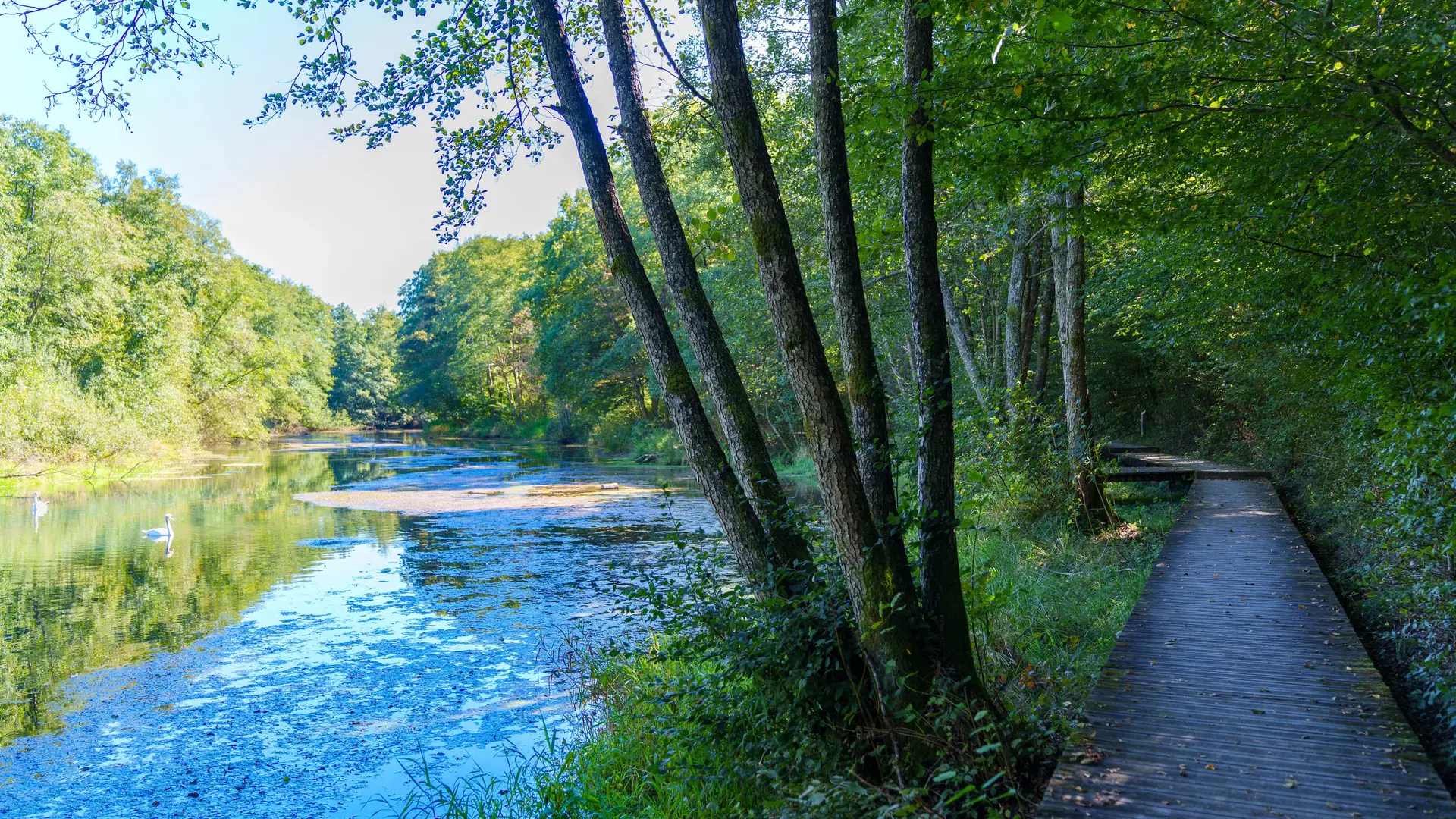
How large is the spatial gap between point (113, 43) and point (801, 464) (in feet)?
64.5

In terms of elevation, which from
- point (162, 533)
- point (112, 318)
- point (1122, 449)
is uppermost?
point (112, 318)

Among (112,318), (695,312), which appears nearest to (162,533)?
(695,312)

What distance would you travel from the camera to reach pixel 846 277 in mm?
3961

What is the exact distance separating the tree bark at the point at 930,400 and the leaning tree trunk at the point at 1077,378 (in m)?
→ 5.62

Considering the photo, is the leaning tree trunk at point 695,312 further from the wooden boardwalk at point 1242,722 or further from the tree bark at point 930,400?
the wooden boardwalk at point 1242,722

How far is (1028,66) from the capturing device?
5480 millimetres

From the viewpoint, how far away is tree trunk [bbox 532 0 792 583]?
4301 mm

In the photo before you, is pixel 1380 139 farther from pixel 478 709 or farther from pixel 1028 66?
pixel 478 709

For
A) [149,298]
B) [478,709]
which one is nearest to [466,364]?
[149,298]

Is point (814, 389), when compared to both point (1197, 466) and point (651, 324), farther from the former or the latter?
point (1197, 466)

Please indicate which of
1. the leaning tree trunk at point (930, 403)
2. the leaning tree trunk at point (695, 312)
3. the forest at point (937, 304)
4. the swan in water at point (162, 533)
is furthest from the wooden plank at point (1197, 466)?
the swan in water at point (162, 533)

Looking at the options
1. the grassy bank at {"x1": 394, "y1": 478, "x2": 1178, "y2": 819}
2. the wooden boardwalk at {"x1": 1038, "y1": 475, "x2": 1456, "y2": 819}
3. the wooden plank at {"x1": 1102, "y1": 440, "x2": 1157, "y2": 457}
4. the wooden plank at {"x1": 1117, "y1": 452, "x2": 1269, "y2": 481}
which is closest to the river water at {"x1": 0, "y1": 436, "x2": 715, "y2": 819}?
the grassy bank at {"x1": 394, "y1": 478, "x2": 1178, "y2": 819}

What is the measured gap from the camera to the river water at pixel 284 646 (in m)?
5.23

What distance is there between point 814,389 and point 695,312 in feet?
2.75
